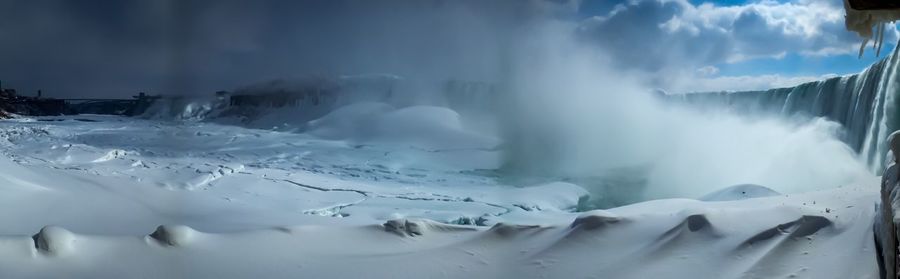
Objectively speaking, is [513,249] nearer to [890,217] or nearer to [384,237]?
[384,237]

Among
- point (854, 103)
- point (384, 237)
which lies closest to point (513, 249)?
point (384, 237)

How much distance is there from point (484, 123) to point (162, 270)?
1048 cm

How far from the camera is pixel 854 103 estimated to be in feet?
21.7

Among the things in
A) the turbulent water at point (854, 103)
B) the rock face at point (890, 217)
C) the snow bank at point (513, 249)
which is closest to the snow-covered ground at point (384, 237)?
the snow bank at point (513, 249)

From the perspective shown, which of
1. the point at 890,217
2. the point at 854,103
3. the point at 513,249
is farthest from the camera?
the point at 854,103

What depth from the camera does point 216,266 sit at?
1908mm

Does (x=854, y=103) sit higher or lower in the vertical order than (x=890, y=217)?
higher

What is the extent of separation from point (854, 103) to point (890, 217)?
21.8ft

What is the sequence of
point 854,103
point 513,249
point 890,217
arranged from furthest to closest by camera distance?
point 854,103 → point 513,249 → point 890,217

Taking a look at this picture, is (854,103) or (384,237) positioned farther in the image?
(854,103)

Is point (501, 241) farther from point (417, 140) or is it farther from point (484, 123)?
point (484, 123)

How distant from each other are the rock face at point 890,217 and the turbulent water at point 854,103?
5.00 meters

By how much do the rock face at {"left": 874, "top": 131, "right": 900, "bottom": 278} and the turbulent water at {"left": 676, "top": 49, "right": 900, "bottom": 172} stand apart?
5.00 metres

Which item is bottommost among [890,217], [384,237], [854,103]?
[384,237]
